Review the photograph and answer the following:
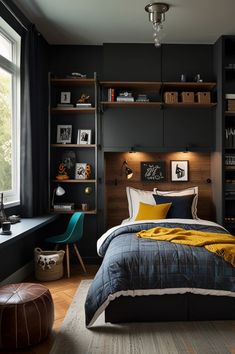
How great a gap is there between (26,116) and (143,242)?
1.93 metres

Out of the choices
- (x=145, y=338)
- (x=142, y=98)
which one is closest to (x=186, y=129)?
(x=142, y=98)

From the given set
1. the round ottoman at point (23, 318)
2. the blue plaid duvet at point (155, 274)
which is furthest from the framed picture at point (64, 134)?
the round ottoman at point (23, 318)

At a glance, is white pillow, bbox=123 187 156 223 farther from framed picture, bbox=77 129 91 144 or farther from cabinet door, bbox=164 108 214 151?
framed picture, bbox=77 129 91 144

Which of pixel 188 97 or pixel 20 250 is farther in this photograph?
pixel 188 97

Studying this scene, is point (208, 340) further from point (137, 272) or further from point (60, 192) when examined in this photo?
point (60, 192)

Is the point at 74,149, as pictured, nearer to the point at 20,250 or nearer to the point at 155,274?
the point at 20,250

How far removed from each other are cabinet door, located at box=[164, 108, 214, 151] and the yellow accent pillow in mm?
906

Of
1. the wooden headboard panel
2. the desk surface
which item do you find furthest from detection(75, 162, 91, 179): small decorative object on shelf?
the desk surface

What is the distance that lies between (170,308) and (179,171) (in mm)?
2374

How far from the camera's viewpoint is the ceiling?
11.8ft

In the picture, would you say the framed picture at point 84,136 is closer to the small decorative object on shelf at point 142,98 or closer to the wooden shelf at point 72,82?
the wooden shelf at point 72,82

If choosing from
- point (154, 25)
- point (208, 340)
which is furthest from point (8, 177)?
point (208, 340)

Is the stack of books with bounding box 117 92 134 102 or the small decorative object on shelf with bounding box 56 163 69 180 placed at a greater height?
the stack of books with bounding box 117 92 134 102

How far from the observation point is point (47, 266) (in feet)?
12.9
